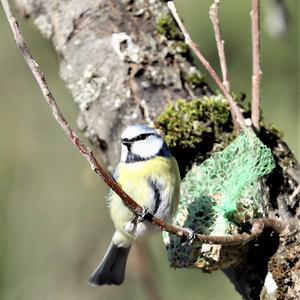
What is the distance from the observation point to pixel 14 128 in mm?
4742

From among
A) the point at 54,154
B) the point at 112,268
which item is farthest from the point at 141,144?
the point at 54,154

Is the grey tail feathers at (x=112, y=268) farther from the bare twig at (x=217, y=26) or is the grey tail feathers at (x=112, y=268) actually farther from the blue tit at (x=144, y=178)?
the bare twig at (x=217, y=26)

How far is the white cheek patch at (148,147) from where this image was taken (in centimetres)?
288

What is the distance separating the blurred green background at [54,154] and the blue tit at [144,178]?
1017mm

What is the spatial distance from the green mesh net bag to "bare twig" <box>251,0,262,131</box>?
0.11 meters

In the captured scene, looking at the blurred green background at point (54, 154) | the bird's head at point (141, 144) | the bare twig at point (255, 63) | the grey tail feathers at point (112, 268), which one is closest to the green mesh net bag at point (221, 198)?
the bare twig at point (255, 63)

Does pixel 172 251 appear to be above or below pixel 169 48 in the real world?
below

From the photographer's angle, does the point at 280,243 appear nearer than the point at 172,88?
Yes

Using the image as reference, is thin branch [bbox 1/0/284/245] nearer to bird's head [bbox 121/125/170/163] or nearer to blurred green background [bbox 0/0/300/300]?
bird's head [bbox 121/125/170/163]

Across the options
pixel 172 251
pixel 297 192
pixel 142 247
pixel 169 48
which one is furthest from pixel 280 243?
pixel 169 48

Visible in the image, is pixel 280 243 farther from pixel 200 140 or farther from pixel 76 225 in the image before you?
pixel 76 225

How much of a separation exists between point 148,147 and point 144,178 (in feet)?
0.43

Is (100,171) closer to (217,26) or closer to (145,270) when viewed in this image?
(217,26)

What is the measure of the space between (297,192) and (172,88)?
71 cm
